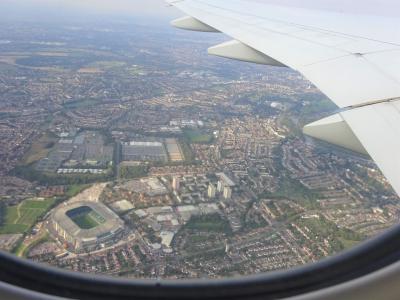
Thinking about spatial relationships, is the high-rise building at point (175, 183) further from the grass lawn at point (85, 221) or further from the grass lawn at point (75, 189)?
the grass lawn at point (85, 221)

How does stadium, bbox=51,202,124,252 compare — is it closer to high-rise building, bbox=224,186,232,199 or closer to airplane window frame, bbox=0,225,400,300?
high-rise building, bbox=224,186,232,199

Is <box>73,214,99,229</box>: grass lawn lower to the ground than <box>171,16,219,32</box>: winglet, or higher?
lower

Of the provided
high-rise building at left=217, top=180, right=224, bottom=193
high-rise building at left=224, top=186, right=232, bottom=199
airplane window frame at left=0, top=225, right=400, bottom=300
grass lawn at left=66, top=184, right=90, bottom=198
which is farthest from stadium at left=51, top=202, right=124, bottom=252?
airplane window frame at left=0, top=225, right=400, bottom=300

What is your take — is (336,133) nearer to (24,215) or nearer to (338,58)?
(338,58)

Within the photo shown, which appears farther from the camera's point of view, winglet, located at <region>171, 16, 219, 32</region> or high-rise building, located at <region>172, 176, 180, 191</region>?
high-rise building, located at <region>172, 176, 180, 191</region>

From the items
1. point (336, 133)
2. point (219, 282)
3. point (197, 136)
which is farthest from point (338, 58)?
point (197, 136)

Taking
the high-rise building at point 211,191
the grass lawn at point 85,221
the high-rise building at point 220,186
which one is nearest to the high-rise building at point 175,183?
the high-rise building at point 211,191
